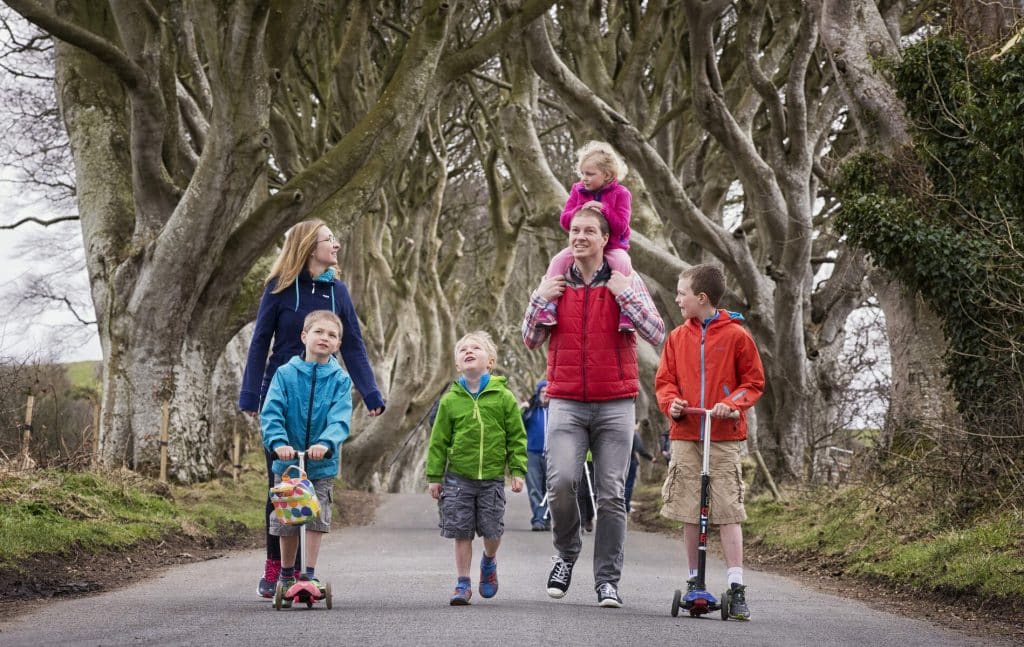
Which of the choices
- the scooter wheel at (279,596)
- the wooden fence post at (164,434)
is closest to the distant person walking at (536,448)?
the wooden fence post at (164,434)

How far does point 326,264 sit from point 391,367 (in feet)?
66.6

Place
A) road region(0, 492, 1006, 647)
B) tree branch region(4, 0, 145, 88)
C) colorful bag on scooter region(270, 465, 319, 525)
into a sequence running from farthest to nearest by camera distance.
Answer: tree branch region(4, 0, 145, 88) → colorful bag on scooter region(270, 465, 319, 525) → road region(0, 492, 1006, 647)

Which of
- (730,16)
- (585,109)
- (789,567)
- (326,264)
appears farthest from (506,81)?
(326,264)

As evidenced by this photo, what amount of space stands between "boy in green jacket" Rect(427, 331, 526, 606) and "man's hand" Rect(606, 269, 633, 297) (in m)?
0.86

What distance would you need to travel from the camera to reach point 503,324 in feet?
118

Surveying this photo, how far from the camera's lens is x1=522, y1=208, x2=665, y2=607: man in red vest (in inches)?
255

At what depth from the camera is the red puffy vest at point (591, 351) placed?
646 cm

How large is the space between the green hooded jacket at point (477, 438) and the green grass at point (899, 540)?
312cm

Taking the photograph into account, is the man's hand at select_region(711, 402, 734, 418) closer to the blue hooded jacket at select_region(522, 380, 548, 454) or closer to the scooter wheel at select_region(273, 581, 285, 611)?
the scooter wheel at select_region(273, 581, 285, 611)

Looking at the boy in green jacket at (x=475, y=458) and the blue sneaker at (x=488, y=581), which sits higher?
the boy in green jacket at (x=475, y=458)

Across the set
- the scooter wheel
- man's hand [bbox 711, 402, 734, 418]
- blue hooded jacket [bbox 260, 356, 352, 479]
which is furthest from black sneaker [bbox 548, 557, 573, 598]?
the scooter wheel

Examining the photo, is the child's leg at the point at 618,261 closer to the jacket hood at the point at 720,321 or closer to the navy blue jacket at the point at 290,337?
the jacket hood at the point at 720,321

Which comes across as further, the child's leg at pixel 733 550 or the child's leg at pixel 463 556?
the child's leg at pixel 463 556

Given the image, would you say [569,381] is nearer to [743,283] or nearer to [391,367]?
[743,283]
